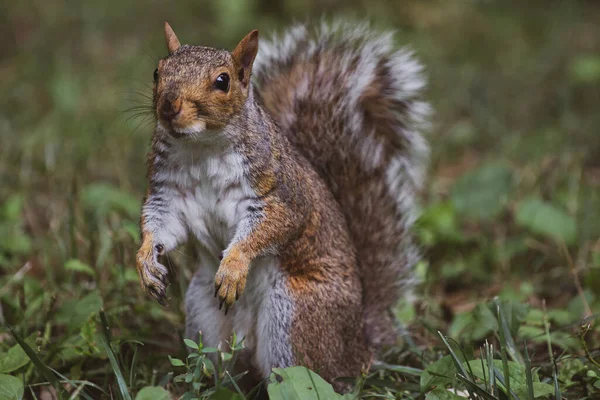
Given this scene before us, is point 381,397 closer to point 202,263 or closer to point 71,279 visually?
point 202,263

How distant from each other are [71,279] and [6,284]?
0.23 metres

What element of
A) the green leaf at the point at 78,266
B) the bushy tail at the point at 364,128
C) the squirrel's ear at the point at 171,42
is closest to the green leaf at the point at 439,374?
the bushy tail at the point at 364,128

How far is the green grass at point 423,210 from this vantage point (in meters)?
2.14

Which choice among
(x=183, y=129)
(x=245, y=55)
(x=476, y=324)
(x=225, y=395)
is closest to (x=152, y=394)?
(x=225, y=395)

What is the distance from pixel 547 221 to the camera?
10.2 feet

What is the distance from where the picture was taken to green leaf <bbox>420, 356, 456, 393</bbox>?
2.00 m

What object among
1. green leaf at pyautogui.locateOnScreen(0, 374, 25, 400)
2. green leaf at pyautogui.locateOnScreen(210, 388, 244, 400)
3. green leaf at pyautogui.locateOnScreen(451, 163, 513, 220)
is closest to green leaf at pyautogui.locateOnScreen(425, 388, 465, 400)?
green leaf at pyautogui.locateOnScreen(210, 388, 244, 400)

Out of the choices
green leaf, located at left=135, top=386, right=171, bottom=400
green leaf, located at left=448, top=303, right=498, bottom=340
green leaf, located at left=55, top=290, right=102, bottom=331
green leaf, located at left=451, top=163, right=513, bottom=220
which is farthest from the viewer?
green leaf, located at left=451, top=163, right=513, bottom=220

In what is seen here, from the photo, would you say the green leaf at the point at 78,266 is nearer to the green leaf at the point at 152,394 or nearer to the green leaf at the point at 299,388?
the green leaf at the point at 152,394

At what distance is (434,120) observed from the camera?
4590 millimetres

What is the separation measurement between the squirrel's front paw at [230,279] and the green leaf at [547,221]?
5.20 feet

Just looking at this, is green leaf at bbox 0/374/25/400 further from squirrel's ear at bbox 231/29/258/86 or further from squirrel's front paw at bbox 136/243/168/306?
squirrel's ear at bbox 231/29/258/86

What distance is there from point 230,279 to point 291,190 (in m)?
0.32

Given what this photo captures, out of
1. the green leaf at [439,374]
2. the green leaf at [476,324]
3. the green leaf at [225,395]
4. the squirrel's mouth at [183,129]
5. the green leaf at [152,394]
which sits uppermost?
the squirrel's mouth at [183,129]
